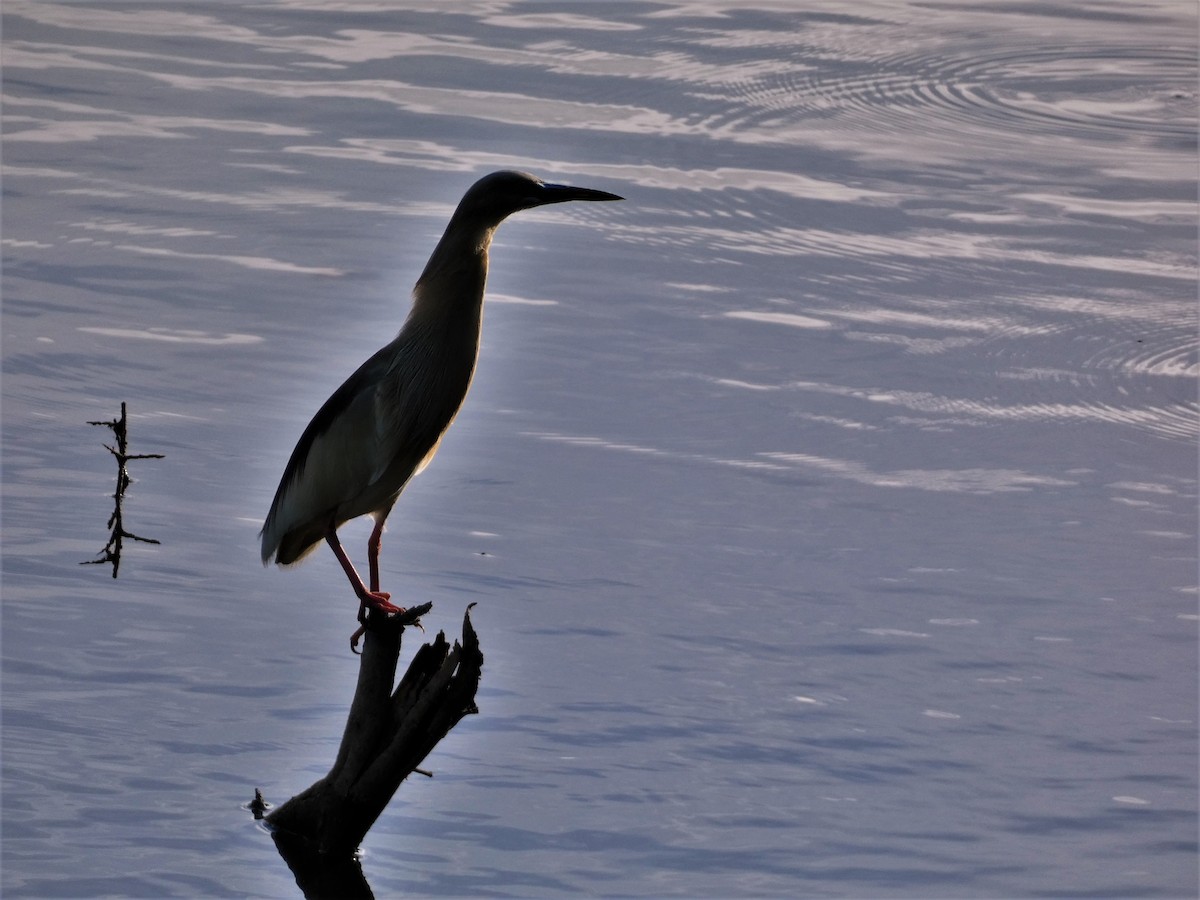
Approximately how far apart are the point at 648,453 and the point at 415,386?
4470mm

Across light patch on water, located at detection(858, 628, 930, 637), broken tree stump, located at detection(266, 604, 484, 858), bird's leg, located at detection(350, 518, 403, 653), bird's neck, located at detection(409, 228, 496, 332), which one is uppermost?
bird's neck, located at detection(409, 228, 496, 332)

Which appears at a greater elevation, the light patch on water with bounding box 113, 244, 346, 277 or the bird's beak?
the bird's beak

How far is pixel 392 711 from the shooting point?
20.5ft

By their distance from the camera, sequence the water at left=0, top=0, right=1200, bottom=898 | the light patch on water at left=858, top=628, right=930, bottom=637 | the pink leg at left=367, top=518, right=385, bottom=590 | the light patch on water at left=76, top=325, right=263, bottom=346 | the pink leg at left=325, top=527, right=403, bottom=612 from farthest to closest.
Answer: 1. the light patch on water at left=76, top=325, right=263, bottom=346
2. the light patch on water at left=858, top=628, right=930, bottom=637
3. the water at left=0, top=0, right=1200, bottom=898
4. the pink leg at left=367, top=518, right=385, bottom=590
5. the pink leg at left=325, top=527, right=403, bottom=612

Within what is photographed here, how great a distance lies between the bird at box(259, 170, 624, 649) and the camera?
21.7 ft

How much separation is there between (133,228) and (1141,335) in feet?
23.9

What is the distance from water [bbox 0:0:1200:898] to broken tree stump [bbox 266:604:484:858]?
735 millimetres

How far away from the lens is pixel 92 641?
883 cm

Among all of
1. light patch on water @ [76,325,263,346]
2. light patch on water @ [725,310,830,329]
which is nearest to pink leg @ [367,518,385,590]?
light patch on water @ [76,325,263,346]

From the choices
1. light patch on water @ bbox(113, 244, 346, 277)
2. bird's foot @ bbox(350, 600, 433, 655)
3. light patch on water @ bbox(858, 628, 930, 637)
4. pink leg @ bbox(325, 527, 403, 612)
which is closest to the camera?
bird's foot @ bbox(350, 600, 433, 655)

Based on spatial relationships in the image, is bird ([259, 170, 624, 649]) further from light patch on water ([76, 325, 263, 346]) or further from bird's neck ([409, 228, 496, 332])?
light patch on water ([76, 325, 263, 346])

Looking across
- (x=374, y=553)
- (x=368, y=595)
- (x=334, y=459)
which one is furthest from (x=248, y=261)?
(x=368, y=595)

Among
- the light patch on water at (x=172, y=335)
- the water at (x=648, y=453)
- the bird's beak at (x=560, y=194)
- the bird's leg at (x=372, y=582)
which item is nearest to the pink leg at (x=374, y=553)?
the bird's leg at (x=372, y=582)

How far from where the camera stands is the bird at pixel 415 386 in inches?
261
